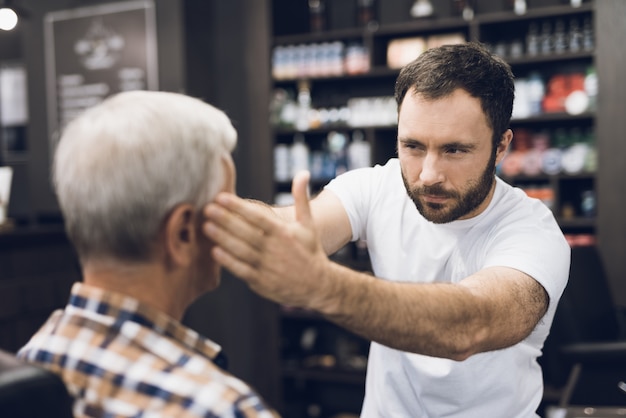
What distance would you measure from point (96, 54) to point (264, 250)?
4354mm

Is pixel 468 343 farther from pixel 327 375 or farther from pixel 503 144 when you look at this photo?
pixel 327 375

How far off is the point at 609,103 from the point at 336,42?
67.9 inches

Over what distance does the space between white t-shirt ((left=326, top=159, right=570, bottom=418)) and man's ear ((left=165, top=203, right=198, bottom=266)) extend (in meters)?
0.79

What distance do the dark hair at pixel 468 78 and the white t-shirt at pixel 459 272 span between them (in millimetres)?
204

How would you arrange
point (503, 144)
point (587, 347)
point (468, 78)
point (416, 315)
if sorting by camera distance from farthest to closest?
point (587, 347) → point (503, 144) → point (468, 78) → point (416, 315)

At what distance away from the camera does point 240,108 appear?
194 inches

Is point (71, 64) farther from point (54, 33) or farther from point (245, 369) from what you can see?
point (245, 369)

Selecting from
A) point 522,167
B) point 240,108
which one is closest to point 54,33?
point 240,108

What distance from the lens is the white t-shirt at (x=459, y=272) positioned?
5.72 ft

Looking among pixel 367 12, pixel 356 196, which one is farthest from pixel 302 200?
pixel 367 12

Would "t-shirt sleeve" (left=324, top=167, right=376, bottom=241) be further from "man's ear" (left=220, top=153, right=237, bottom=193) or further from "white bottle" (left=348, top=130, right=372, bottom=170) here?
"white bottle" (left=348, top=130, right=372, bottom=170)

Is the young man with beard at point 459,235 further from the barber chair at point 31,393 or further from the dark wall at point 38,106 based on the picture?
the dark wall at point 38,106

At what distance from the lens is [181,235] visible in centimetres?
113

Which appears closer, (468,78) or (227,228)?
(227,228)
